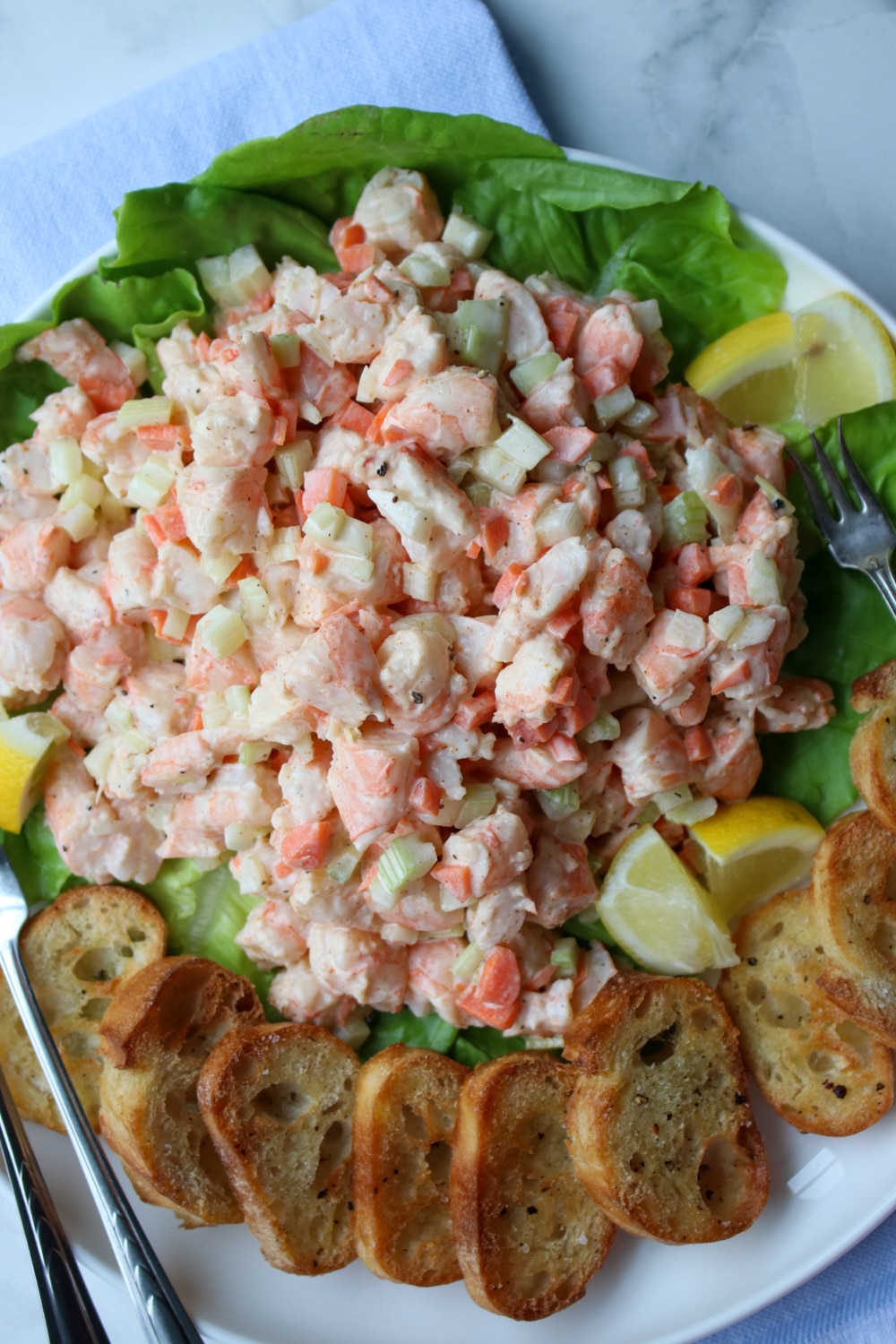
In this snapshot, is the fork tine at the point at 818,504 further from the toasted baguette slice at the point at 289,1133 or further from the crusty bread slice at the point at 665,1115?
the toasted baguette slice at the point at 289,1133

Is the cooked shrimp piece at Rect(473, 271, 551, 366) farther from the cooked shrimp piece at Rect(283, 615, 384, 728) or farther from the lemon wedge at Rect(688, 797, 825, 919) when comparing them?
the lemon wedge at Rect(688, 797, 825, 919)

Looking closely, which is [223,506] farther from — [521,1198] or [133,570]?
[521,1198]

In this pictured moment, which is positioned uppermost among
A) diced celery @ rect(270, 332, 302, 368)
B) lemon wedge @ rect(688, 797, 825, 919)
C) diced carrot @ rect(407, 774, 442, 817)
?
diced celery @ rect(270, 332, 302, 368)

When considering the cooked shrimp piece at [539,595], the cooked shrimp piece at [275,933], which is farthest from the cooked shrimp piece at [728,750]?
the cooked shrimp piece at [275,933]

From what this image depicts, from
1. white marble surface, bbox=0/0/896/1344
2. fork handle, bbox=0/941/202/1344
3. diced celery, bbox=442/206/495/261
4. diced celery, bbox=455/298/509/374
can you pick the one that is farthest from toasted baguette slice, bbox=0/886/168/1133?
white marble surface, bbox=0/0/896/1344

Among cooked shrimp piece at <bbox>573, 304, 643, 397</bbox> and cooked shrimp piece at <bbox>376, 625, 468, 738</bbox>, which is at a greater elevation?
cooked shrimp piece at <bbox>573, 304, 643, 397</bbox>

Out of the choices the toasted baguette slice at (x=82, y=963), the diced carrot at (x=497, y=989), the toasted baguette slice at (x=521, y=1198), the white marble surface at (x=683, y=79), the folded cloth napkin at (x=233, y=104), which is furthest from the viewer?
the white marble surface at (x=683, y=79)

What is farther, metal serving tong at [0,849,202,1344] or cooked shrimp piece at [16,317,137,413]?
cooked shrimp piece at [16,317,137,413]
